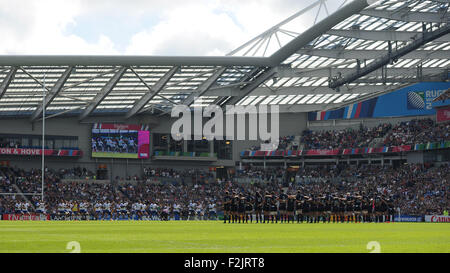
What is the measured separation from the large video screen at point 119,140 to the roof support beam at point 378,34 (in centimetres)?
2887

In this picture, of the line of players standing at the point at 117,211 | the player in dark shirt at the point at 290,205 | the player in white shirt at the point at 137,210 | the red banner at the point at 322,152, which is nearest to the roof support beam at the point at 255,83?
→ the line of players standing at the point at 117,211

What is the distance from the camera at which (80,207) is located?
49719 mm

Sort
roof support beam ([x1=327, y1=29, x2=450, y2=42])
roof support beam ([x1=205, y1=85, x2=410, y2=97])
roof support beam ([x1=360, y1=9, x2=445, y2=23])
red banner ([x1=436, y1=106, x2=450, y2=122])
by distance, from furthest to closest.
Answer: roof support beam ([x1=205, y1=85, x2=410, y2=97]), red banner ([x1=436, y1=106, x2=450, y2=122]), roof support beam ([x1=327, y1=29, x2=450, y2=42]), roof support beam ([x1=360, y1=9, x2=445, y2=23])

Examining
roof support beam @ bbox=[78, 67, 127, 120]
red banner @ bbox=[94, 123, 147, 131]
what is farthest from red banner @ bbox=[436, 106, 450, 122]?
roof support beam @ bbox=[78, 67, 127, 120]

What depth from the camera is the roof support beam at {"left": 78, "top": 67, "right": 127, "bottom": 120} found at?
54969 mm

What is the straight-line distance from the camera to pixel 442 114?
66125mm

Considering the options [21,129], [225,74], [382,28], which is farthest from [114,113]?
[382,28]

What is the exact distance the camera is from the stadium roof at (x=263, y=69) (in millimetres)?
46594

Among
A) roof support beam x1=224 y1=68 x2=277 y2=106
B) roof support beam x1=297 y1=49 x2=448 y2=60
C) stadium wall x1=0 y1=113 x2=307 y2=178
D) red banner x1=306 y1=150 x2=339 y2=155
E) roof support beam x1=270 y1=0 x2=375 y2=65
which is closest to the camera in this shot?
roof support beam x1=270 y1=0 x2=375 y2=65

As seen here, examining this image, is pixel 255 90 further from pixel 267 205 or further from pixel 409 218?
pixel 267 205

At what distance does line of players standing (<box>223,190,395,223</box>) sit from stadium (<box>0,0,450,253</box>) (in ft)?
0.59

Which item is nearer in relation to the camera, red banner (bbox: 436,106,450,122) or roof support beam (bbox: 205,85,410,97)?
red banner (bbox: 436,106,450,122)

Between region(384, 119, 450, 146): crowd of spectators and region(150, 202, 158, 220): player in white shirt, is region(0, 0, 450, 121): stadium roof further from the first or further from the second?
region(150, 202, 158, 220): player in white shirt

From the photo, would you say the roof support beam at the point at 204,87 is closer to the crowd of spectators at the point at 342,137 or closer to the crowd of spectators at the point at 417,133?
the crowd of spectators at the point at 342,137
